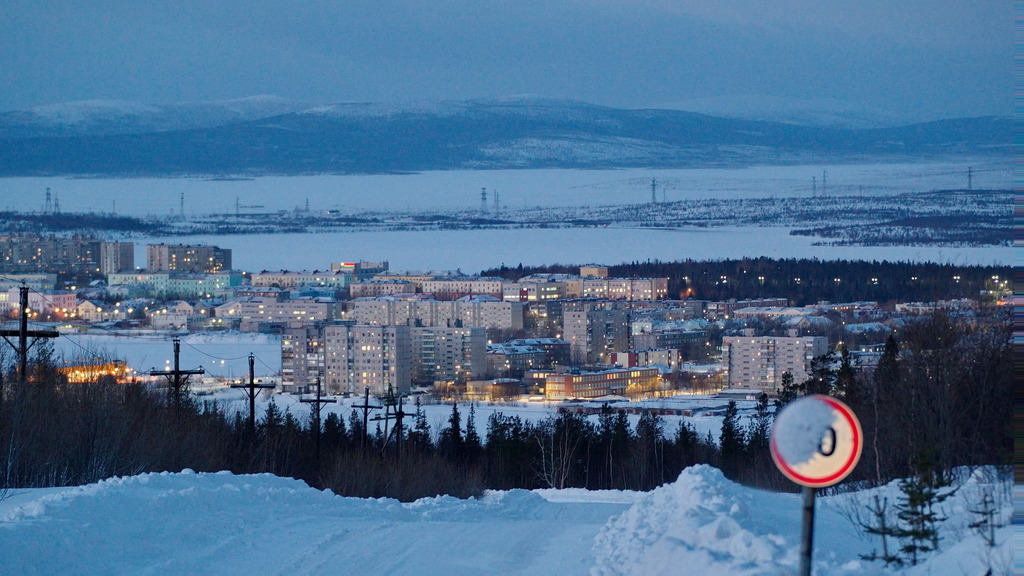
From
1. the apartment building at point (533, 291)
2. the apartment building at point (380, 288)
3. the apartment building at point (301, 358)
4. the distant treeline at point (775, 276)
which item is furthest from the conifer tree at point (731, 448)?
the apartment building at point (380, 288)

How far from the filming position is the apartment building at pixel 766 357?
122ft

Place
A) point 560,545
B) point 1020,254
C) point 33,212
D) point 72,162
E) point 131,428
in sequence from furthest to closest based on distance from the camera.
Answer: point 72,162, point 33,212, point 131,428, point 560,545, point 1020,254

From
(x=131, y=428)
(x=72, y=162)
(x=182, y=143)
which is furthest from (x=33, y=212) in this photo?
(x=131, y=428)

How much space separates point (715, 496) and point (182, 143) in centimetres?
17885

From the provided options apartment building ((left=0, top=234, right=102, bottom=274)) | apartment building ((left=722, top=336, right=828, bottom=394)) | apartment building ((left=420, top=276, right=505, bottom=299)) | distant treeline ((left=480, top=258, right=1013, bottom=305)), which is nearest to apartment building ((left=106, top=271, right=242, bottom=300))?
apartment building ((left=0, top=234, right=102, bottom=274))

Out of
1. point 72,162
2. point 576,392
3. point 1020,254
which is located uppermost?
point 72,162

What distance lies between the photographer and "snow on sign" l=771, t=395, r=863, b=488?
2.62m

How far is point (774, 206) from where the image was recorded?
104m

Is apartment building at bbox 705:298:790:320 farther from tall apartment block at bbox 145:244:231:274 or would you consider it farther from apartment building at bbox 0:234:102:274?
apartment building at bbox 0:234:102:274

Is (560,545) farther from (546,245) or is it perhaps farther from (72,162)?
(72,162)

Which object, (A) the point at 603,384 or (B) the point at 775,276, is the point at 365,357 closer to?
(A) the point at 603,384

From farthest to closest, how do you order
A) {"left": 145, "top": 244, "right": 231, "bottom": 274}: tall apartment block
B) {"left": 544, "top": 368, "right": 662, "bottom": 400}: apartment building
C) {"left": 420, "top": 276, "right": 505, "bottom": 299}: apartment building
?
{"left": 145, "top": 244, "right": 231, "bottom": 274}: tall apartment block
{"left": 420, "top": 276, "right": 505, "bottom": 299}: apartment building
{"left": 544, "top": 368, "right": 662, "bottom": 400}: apartment building

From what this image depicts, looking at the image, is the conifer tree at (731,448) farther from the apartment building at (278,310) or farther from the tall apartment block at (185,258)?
the tall apartment block at (185,258)

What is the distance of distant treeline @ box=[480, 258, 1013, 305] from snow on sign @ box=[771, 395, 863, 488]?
4642cm
